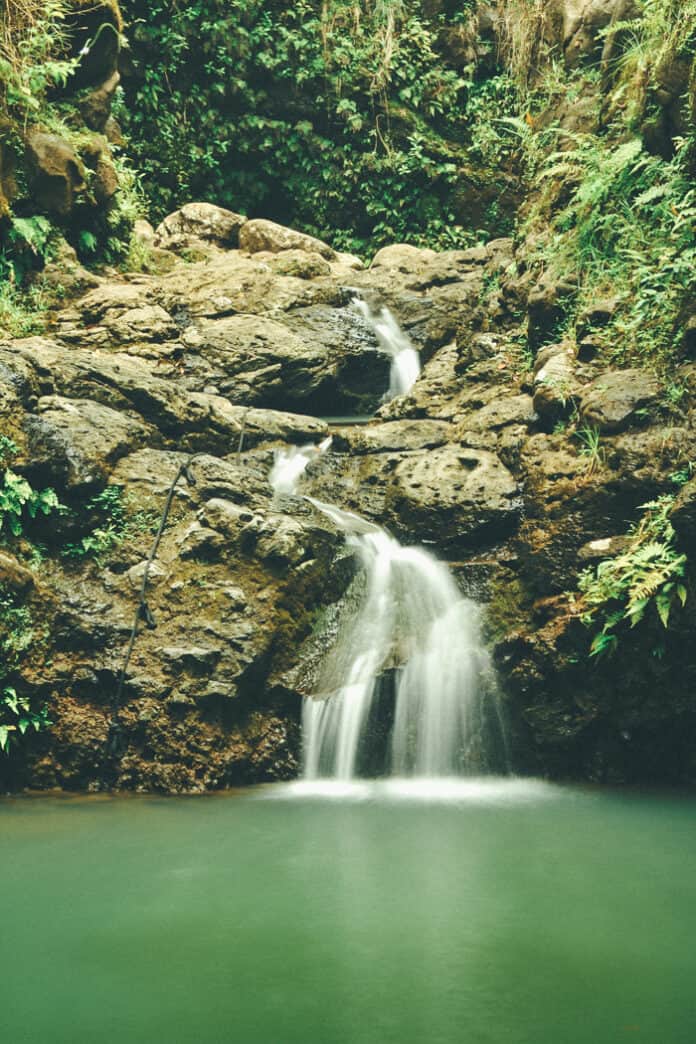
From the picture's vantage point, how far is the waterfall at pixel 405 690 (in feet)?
20.6

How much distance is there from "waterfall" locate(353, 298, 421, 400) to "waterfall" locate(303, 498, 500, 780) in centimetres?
496

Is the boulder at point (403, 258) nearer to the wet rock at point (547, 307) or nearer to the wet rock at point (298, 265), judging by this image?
the wet rock at point (298, 265)

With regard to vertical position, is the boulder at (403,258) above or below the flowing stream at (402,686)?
above

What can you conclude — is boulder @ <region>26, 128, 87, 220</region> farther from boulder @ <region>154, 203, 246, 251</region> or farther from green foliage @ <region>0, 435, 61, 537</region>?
green foliage @ <region>0, 435, 61, 537</region>

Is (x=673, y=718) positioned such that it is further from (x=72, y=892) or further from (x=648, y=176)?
(x=648, y=176)

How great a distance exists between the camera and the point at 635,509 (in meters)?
6.48

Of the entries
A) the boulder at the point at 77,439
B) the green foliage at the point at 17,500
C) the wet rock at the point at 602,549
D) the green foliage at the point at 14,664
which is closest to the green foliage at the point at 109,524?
the boulder at the point at 77,439

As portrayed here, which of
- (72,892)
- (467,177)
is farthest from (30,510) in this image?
(467,177)

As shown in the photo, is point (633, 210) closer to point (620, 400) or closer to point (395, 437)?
point (620, 400)

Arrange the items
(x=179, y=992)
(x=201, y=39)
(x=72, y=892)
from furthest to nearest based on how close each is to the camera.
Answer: (x=201, y=39) < (x=72, y=892) < (x=179, y=992)

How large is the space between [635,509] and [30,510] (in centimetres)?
478

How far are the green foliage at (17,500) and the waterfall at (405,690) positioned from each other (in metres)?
2.60

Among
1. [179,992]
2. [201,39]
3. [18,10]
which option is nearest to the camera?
[179,992]

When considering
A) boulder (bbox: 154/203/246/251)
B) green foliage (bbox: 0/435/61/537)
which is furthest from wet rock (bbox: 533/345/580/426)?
boulder (bbox: 154/203/246/251)
